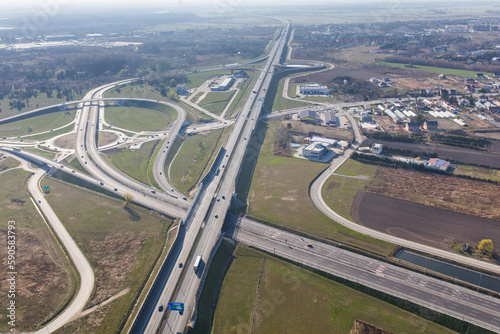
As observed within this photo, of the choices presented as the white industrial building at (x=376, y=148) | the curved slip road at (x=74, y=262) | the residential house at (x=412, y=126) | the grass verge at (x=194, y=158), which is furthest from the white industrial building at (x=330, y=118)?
the curved slip road at (x=74, y=262)

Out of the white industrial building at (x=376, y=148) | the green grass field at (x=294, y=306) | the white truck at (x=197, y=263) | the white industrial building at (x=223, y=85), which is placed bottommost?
the green grass field at (x=294, y=306)

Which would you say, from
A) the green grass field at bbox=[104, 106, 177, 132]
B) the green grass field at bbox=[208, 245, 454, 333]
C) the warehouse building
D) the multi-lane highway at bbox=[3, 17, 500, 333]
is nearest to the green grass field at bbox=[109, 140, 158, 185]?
the multi-lane highway at bbox=[3, 17, 500, 333]

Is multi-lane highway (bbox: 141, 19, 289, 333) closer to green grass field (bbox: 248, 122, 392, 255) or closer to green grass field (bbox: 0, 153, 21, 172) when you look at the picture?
green grass field (bbox: 248, 122, 392, 255)

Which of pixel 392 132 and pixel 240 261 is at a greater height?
pixel 392 132

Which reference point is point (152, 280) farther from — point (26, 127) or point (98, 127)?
point (26, 127)

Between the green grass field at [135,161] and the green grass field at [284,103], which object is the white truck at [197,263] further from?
the green grass field at [284,103]

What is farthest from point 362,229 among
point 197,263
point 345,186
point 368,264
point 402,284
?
point 197,263

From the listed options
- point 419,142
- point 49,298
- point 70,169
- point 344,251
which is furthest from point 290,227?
point 70,169
